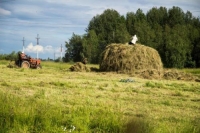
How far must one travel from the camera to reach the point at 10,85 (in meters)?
12.9

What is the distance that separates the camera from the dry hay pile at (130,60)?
81.6ft

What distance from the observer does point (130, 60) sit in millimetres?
24953

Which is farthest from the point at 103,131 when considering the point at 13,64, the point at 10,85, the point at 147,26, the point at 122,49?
the point at 147,26

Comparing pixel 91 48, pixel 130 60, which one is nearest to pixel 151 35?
pixel 91 48

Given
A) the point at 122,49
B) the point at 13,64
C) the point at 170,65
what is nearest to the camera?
the point at 122,49

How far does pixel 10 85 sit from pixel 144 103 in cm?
609

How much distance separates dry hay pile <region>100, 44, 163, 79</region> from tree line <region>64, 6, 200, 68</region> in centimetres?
2505

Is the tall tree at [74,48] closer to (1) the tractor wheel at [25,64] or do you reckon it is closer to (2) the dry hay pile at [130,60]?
(1) the tractor wheel at [25,64]

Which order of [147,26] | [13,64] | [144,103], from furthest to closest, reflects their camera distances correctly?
[147,26] < [13,64] < [144,103]

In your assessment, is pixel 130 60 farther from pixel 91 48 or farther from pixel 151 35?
pixel 91 48

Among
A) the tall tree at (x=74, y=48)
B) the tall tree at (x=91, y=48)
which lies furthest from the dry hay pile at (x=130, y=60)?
the tall tree at (x=74, y=48)

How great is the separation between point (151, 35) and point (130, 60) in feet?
116

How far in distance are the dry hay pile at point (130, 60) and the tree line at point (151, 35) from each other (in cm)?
2505

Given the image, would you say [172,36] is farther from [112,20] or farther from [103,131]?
[103,131]
